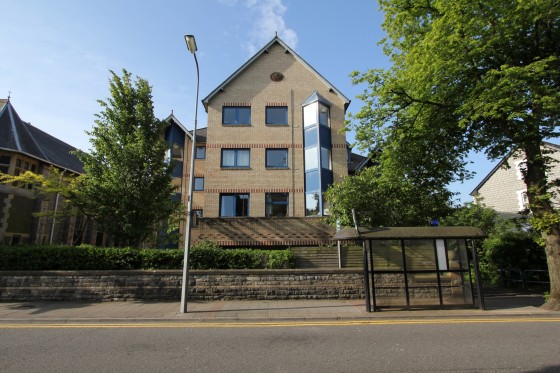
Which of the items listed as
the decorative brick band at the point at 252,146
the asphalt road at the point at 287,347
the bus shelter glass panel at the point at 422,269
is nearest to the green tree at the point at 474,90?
the bus shelter glass panel at the point at 422,269

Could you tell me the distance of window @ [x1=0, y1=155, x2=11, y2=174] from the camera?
23.8 metres

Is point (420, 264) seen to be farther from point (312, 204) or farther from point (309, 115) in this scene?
point (309, 115)

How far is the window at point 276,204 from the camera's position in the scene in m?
22.6

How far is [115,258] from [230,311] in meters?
5.32

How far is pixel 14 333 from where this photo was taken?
775 cm

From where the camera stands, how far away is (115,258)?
12.7m

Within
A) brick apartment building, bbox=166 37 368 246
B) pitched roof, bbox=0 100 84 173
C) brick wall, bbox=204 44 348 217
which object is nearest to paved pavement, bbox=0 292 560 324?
brick apartment building, bbox=166 37 368 246

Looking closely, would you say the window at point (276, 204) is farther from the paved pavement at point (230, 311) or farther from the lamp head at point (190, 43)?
the lamp head at point (190, 43)

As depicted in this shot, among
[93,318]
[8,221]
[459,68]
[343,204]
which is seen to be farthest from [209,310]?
[8,221]

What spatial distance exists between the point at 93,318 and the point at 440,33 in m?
13.2

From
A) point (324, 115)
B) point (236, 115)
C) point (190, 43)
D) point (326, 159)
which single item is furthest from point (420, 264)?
point (236, 115)

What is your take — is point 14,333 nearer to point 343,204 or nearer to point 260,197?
point 343,204

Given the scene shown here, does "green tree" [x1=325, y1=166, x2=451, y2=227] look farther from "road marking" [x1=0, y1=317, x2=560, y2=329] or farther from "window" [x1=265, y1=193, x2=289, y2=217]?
"road marking" [x1=0, y1=317, x2=560, y2=329]

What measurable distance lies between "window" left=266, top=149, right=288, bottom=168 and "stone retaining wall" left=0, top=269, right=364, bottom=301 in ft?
39.1
